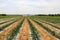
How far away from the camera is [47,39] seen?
12133mm

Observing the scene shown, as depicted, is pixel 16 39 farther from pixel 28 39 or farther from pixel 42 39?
pixel 42 39

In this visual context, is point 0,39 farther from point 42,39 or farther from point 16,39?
point 42,39

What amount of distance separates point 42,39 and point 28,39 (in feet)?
3.28

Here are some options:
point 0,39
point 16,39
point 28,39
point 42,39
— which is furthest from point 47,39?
point 0,39

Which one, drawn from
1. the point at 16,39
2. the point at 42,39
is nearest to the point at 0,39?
the point at 16,39

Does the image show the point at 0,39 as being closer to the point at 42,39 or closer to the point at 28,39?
the point at 28,39

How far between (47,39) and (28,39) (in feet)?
4.46

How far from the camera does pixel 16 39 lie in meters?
12.0

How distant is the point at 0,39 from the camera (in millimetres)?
12125

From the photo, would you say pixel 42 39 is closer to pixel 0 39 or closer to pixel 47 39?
pixel 47 39

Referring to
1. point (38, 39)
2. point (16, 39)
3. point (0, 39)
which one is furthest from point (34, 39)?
point (0, 39)

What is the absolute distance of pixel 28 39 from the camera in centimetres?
1209

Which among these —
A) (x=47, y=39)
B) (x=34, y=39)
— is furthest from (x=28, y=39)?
(x=47, y=39)
